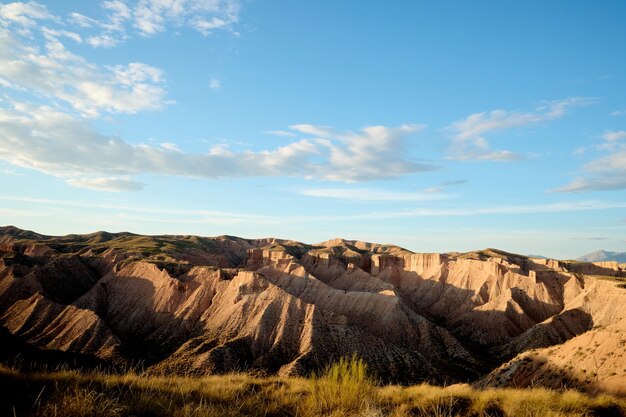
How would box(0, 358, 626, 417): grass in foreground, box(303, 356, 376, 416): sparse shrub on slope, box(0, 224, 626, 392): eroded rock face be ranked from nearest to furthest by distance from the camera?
box(0, 358, 626, 417): grass in foreground → box(303, 356, 376, 416): sparse shrub on slope → box(0, 224, 626, 392): eroded rock face

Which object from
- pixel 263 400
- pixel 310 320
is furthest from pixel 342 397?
pixel 310 320

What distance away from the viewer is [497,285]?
83.3 meters

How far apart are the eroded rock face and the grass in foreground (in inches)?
670

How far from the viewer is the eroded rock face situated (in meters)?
45.6

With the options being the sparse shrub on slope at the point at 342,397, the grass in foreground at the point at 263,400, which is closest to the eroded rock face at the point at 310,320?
the grass in foreground at the point at 263,400

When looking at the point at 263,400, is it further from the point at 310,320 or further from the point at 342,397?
the point at 310,320

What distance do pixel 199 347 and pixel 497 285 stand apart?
60.5 metres

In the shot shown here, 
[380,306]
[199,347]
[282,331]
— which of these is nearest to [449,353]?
[380,306]

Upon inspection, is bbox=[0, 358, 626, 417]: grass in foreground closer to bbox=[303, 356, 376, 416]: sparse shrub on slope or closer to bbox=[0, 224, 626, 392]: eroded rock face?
bbox=[303, 356, 376, 416]: sparse shrub on slope

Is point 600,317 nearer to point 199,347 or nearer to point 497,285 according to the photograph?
point 497,285

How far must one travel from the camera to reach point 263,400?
9688 millimetres

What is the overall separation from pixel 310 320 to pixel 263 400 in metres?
44.4

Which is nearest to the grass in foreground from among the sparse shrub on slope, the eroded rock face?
the sparse shrub on slope

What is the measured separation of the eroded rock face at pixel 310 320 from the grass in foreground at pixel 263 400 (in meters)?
17.0
